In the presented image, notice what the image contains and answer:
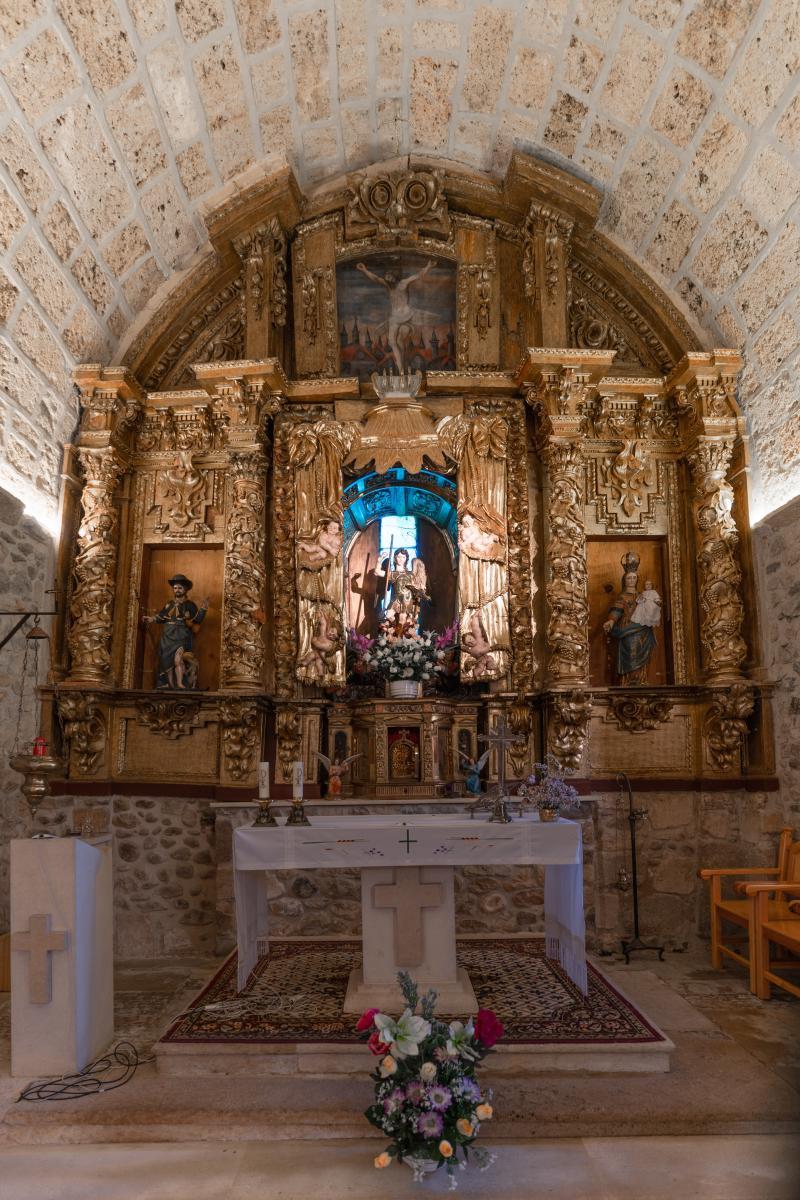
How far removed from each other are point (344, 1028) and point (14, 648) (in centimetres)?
448

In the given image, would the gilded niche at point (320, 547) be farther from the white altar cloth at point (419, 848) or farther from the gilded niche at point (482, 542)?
the white altar cloth at point (419, 848)

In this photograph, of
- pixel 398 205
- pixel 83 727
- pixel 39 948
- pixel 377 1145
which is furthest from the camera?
pixel 398 205

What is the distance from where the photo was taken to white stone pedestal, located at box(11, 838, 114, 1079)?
4.82m

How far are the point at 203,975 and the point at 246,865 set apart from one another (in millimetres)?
2187

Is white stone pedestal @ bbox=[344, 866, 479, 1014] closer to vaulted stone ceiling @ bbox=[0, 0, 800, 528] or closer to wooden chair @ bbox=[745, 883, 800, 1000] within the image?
wooden chair @ bbox=[745, 883, 800, 1000]

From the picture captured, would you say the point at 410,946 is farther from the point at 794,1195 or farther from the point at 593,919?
the point at 794,1195

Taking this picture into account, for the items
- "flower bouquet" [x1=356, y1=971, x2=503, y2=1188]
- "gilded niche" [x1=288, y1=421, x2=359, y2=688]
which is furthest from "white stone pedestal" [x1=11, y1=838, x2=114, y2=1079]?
"gilded niche" [x1=288, y1=421, x2=359, y2=688]

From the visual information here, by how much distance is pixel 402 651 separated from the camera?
841 centimetres

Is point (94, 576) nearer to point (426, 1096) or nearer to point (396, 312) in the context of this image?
point (396, 312)

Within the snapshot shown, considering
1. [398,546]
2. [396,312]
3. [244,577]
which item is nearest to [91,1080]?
[244,577]

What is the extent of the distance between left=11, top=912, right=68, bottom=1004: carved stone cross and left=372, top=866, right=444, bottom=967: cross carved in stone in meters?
1.92

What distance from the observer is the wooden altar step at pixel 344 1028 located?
4.81m

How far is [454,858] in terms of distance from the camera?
5.42m

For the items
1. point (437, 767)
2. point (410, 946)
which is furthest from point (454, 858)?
point (437, 767)
